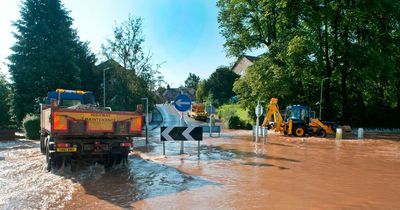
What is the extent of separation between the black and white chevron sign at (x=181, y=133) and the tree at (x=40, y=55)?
22703 mm

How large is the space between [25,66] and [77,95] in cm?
1969

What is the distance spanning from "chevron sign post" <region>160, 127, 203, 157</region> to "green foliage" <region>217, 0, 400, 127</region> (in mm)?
21864

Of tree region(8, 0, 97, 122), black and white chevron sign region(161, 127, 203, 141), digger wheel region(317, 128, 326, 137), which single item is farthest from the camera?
tree region(8, 0, 97, 122)

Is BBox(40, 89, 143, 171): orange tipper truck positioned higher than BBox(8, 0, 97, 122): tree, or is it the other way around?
BBox(8, 0, 97, 122): tree

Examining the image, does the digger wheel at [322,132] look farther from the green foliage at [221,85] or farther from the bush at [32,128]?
the green foliage at [221,85]

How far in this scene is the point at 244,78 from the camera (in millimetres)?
40875

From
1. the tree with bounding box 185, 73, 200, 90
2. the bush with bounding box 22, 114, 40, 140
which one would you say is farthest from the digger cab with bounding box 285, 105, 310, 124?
the tree with bounding box 185, 73, 200, 90

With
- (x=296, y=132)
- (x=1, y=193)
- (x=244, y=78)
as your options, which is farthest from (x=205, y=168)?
(x=244, y=78)

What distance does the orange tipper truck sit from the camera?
11.3 m

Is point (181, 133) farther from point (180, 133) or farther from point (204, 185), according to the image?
point (204, 185)

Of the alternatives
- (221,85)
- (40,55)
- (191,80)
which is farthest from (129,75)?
(191,80)

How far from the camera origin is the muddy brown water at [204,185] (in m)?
8.53

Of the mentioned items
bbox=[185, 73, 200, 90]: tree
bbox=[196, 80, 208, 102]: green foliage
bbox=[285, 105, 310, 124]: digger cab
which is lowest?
bbox=[285, 105, 310, 124]: digger cab

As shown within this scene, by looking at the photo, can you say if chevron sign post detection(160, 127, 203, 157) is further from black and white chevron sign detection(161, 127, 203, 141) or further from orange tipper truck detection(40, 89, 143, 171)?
orange tipper truck detection(40, 89, 143, 171)
